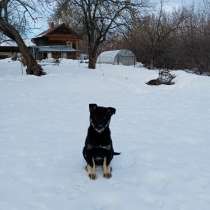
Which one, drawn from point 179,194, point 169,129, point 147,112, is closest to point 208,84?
point 147,112

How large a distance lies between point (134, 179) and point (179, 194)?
85 cm

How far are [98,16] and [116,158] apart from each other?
27.8 m

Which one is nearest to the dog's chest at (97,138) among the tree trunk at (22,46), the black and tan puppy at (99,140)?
the black and tan puppy at (99,140)

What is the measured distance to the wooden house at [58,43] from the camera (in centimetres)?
7088

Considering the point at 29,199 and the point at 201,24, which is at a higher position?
the point at 201,24

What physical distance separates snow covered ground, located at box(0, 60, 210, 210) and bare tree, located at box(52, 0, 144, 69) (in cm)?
1563

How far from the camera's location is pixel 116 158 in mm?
7836

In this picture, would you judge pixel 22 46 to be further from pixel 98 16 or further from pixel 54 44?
pixel 54 44

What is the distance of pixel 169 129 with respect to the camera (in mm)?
10828

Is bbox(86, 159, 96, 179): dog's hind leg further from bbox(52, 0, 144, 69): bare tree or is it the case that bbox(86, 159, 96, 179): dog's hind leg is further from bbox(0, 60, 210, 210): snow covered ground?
bbox(52, 0, 144, 69): bare tree

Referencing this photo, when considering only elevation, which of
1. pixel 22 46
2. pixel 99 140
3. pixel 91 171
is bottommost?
pixel 91 171

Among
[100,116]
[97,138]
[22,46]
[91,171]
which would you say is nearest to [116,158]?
[91,171]

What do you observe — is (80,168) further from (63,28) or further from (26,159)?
(63,28)

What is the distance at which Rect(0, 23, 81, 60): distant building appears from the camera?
233 feet
